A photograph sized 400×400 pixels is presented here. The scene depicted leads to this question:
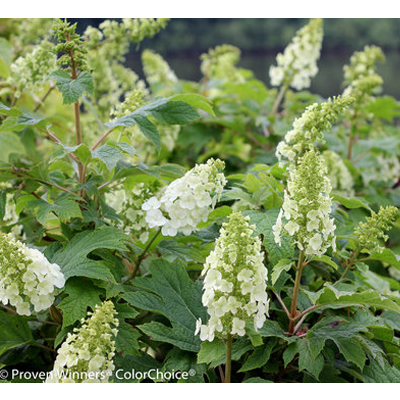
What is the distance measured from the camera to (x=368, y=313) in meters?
1.09

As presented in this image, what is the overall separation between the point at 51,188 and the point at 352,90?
125cm

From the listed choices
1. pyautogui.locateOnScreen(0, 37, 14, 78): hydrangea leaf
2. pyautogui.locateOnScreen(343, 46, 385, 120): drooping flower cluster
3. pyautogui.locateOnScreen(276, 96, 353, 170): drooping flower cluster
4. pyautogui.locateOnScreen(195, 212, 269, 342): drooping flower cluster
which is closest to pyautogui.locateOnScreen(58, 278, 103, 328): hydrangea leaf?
pyautogui.locateOnScreen(195, 212, 269, 342): drooping flower cluster

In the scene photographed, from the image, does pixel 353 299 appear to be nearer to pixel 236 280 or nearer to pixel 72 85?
pixel 236 280

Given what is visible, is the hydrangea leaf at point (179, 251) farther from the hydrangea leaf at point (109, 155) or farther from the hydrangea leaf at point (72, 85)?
the hydrangea leaf at point (72, 85)

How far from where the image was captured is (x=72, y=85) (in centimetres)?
109

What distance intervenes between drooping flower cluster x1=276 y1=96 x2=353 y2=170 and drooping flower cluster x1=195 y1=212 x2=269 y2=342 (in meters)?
0.34

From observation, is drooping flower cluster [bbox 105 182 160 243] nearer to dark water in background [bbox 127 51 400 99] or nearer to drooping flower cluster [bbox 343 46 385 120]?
drooping flower cluster [bbox 343 46 385 120]

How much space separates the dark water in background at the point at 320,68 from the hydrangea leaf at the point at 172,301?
616 cm

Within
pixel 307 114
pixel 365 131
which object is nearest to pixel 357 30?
pixel 365 131

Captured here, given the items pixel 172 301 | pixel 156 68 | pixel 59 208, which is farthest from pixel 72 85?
pixel 156 68

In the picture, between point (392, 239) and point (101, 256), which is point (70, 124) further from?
point (392, 239)

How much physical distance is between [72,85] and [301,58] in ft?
3.74

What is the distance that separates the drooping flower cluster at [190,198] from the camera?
938 mm

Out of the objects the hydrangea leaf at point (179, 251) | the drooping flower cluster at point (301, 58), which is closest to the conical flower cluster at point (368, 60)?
the drooping flower cluster at point (301, 58)
